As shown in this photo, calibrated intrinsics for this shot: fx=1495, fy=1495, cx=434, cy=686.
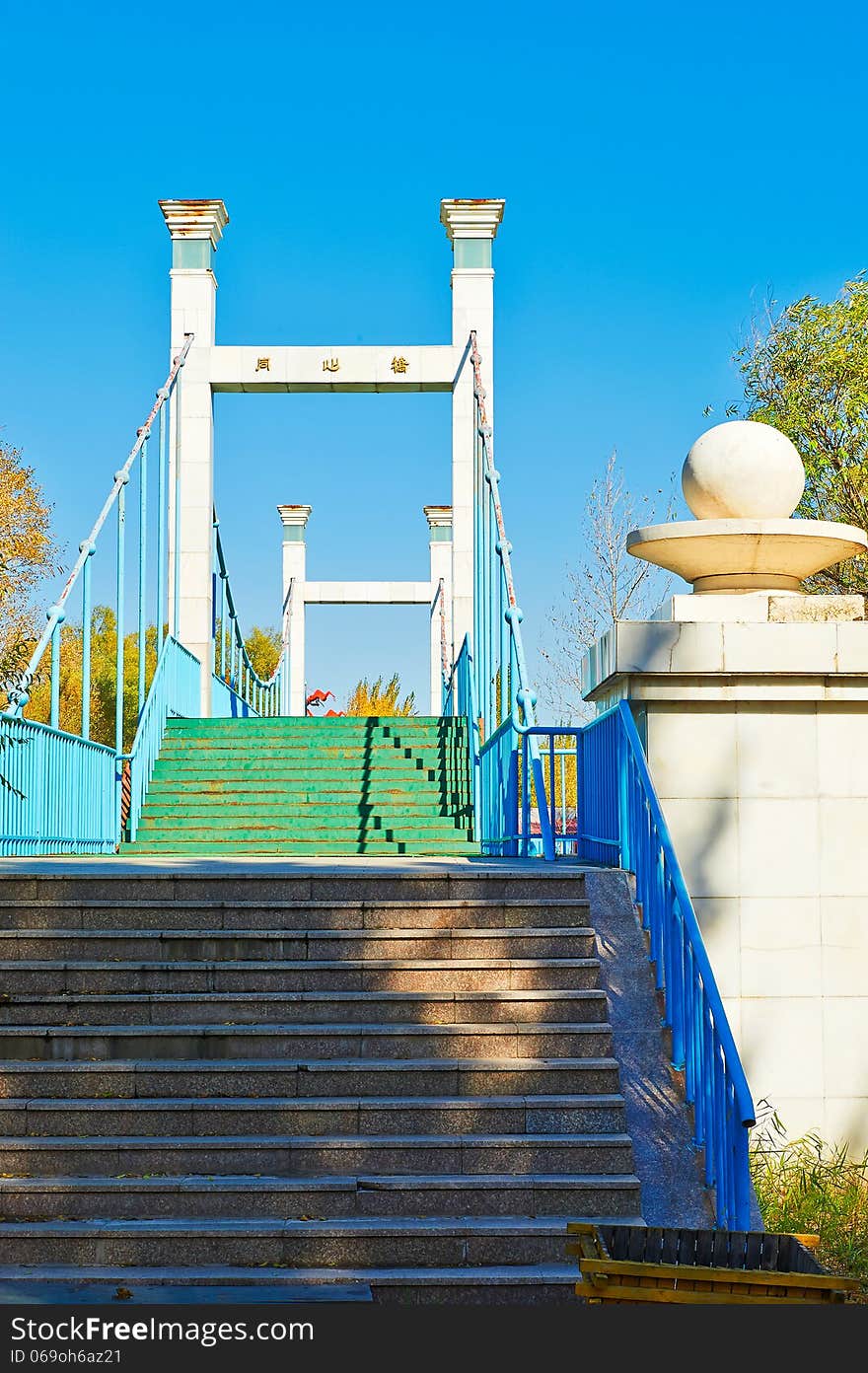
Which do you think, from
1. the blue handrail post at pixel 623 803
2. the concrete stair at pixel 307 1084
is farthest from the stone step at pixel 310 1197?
the blue handrail post at pixel 623 803

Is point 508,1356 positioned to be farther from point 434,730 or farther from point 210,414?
point 210,414

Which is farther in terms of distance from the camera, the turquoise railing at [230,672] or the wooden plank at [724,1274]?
the turquoise railing at [230,672]

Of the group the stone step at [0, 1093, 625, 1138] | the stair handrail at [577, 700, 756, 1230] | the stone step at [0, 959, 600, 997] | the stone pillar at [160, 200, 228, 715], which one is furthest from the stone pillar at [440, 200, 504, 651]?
the stone step at [0, 1093, 625, 1138]

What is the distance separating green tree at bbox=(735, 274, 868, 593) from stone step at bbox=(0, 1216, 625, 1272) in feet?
56.7

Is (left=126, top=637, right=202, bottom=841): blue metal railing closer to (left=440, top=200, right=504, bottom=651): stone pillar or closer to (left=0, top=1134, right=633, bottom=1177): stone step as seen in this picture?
(left=440, top=200, right=504, bottom=651): stone pillar

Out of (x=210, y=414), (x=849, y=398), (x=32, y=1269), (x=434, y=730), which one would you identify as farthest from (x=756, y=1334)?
(x=849, y=398)

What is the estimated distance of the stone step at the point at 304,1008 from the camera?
6.02 meters

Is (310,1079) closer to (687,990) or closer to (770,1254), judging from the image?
(687,990)

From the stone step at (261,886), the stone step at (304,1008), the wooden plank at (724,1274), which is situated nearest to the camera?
the wooden plank at (724,1274)

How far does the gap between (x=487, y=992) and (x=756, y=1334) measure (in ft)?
8.61

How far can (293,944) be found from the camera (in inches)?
249

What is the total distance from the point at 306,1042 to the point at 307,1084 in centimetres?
21

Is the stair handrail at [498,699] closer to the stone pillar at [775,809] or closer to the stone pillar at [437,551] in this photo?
the stone pillar at [775,809]

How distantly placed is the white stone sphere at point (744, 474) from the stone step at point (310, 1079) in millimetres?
2628
